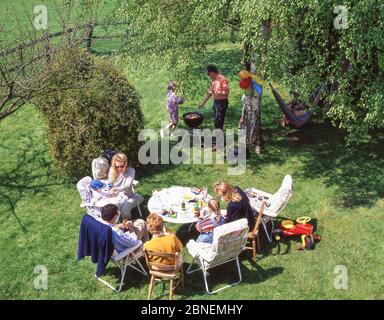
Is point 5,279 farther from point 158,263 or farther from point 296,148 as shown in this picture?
point 296,148

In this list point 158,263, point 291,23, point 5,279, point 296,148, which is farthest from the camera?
point 296,148

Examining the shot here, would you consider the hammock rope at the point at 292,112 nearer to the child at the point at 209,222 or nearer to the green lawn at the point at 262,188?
the green lawn at the point at 262,188

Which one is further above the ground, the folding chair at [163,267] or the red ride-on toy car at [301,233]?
the folding chair at [163,267]

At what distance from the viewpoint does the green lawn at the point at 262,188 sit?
7.99 meters

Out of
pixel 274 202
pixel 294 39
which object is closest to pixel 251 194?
pixel 274 202

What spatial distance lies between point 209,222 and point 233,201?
537 millimetres

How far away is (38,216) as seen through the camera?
9.83 meters

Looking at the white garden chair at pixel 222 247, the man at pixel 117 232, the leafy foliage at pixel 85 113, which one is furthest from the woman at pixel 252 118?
the man at pixel 117 232

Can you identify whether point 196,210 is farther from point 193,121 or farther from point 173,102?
point 193,121

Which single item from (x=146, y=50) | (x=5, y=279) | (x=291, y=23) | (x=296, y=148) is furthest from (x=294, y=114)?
(x=5, y=279)

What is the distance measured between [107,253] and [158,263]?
0.78m

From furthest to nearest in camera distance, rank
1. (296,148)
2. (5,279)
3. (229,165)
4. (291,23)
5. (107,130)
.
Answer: (296,148), (229,165), (107,130), (291,23), (5,279)

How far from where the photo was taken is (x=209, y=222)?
834 cm

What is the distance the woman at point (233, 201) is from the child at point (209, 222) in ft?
0.49
